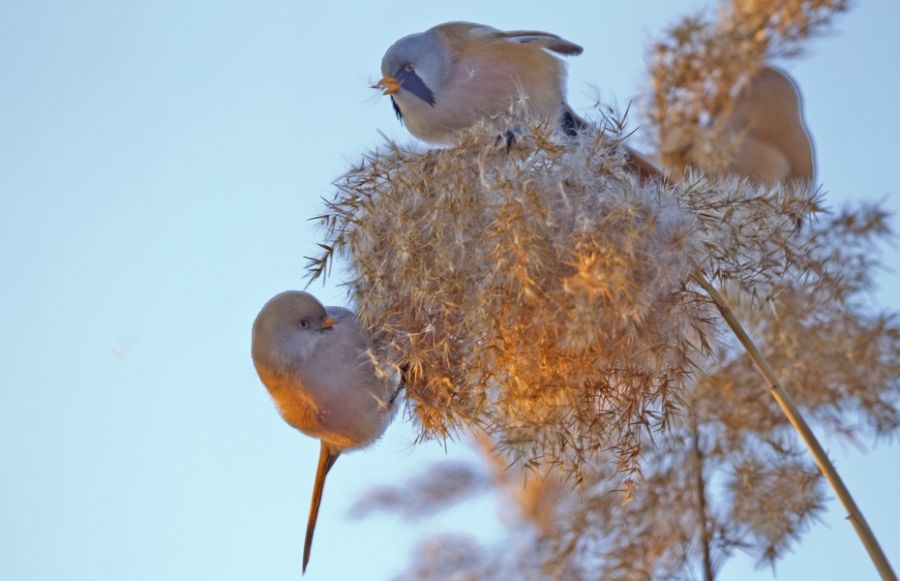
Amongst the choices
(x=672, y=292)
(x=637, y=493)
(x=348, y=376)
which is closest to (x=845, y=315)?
(x=637, y=493)

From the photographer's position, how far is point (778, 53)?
1.98 meters

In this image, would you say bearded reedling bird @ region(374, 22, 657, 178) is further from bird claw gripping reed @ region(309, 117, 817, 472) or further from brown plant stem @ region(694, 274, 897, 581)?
brown plant stem @ region(694, 274, 897, 581)

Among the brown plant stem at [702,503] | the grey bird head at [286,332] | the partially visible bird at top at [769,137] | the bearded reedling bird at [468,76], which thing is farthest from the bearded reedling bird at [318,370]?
the partially visible bird at top at [769,137]

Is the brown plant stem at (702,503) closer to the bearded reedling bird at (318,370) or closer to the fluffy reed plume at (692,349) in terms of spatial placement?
the fluffy reed plume at (692,349)

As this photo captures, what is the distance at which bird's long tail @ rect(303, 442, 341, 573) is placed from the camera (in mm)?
1125

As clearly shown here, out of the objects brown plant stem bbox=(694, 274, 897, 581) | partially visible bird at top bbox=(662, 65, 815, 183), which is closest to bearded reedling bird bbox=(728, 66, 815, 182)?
partially visible bird at top bbox=(662, 65, 815, 183)

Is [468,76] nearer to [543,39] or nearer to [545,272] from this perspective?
[543,39]

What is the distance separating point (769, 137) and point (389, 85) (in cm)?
86

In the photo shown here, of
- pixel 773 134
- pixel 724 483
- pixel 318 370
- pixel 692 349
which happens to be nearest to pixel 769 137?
pixel 773 134

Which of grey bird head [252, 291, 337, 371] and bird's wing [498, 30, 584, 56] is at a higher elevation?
bird's wing [498, 30, 584, 56]

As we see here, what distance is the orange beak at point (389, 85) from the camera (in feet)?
4.15

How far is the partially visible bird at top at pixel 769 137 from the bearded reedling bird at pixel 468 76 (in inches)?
20.5

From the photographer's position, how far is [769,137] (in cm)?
185

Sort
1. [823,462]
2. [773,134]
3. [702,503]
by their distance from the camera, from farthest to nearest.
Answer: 1. [773,134]
2. [702,503]
3. [823,462]
